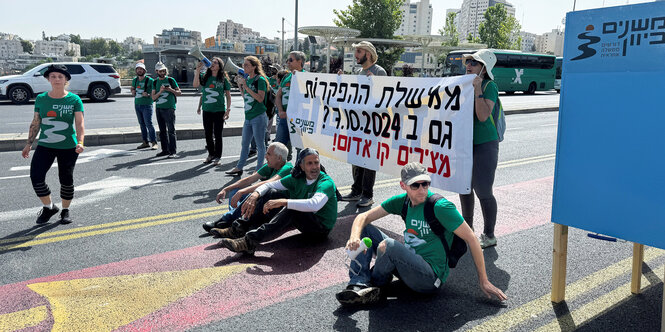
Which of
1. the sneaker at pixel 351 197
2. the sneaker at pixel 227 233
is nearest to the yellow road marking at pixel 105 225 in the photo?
the sneaker at pixel 227 233

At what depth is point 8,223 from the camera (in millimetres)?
5566

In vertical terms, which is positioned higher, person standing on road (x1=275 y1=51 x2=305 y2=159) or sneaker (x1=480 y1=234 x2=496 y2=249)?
person standing on road (x1=275 y1=51 x2=305 y2=159)

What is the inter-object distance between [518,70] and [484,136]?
36.4 m

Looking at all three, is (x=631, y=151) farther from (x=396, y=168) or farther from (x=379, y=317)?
(x=396, y=168)

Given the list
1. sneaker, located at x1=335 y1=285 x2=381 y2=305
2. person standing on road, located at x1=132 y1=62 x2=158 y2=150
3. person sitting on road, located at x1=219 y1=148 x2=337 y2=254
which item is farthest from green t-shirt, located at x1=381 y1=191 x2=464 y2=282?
person standing on road, located at x1=132 y1=62 x2=158 y2=150

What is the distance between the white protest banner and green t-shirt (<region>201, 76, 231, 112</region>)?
2057 millimetres

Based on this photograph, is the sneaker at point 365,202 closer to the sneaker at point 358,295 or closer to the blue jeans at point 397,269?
the blue jeans at point 397,269

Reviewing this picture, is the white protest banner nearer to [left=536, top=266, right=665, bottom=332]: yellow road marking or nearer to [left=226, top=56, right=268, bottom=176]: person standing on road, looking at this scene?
[left=226, top=56, right=268, bottom=176]: person standing on road

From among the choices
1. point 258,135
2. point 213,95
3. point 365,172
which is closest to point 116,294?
point 365,172

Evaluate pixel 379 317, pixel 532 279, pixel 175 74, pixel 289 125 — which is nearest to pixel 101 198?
pixel 289 125

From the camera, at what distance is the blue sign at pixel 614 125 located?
2967 mm

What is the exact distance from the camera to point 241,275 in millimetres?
4160

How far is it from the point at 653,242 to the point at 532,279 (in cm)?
120

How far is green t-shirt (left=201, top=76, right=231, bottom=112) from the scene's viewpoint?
886 centimetres
